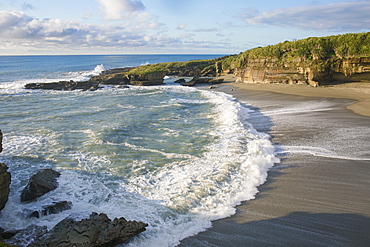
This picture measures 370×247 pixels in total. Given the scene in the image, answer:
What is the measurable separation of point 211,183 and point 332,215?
3.40m

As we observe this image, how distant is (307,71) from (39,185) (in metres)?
28.8

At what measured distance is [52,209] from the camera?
677 cm

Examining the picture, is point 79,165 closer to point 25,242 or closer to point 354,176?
point 25,242

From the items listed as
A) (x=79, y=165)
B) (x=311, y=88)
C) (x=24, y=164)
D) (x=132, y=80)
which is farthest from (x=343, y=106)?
(x=132, y=80)

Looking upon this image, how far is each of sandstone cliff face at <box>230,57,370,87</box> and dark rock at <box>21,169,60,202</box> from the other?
1078 inches

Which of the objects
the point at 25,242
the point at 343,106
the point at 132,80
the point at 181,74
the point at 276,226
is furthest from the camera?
the point at 181,74

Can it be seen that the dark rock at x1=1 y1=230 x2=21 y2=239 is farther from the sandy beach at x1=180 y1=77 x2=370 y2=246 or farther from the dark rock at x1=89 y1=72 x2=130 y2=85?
the dark rock at x1=89 y1=72 x2=130 y2=85

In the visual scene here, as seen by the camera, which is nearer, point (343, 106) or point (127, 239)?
point (127, 239)

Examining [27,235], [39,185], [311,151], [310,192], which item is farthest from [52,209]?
[311,151]

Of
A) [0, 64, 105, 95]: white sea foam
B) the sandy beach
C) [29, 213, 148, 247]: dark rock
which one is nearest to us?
[29, 213, 148, 247]: dark rock

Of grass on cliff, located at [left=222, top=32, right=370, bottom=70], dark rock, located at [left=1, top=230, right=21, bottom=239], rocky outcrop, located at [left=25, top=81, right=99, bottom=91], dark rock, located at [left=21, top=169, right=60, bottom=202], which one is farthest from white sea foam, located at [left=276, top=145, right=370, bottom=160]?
rocky outcrop, located at [left=25, top=81, right=99, bottom=91]

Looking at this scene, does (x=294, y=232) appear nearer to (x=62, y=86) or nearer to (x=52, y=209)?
(x=52, y=209)

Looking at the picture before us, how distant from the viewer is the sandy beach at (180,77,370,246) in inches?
229

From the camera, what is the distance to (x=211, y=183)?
27.4ft
